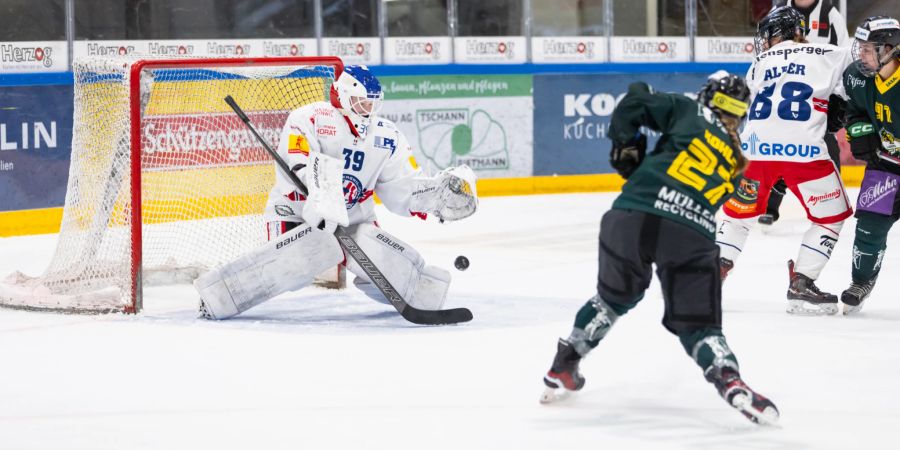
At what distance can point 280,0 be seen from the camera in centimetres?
918

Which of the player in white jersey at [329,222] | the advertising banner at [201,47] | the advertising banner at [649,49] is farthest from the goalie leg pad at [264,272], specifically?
the advertising banner at [649,49]

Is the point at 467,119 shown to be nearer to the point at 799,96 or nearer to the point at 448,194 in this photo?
the point at 448,194

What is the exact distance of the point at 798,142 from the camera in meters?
5.26

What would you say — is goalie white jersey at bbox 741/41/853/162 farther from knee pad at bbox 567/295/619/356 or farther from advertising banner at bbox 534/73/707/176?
advertising banner at bbox 534/73/707/176

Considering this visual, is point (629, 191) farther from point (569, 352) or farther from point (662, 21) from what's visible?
point (662, 21)

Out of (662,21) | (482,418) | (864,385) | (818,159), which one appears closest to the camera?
(482,418)

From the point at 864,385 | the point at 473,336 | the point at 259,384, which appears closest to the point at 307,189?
the point at 473,336

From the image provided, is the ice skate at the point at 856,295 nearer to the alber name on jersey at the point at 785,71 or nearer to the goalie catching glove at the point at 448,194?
the alber name on jersey at the point at 785,71

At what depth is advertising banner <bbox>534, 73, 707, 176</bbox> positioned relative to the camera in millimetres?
9750

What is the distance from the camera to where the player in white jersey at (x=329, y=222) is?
16.4 ft

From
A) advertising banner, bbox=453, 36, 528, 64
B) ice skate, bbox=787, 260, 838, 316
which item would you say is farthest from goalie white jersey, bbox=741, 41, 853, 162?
advertising banner, bbox=453, 36, 528, 64

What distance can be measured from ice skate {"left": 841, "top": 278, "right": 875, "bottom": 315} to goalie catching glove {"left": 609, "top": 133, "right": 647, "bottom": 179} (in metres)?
1.87

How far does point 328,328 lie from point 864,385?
1880 millimetres

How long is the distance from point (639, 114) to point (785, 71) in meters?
1.89
